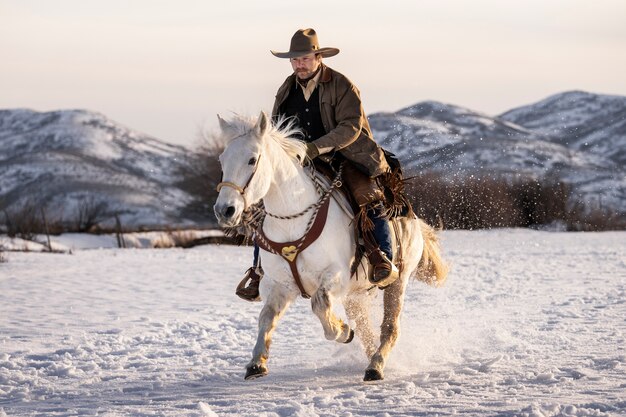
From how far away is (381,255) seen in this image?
23.2ft

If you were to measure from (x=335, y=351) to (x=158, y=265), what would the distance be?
37.9ft

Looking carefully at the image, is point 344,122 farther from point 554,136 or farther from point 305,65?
point 554,136

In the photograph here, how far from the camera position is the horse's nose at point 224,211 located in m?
5.64

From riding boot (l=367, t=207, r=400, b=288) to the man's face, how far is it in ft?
4.07

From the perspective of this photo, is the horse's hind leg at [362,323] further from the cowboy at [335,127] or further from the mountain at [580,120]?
the mountain at [580,120]

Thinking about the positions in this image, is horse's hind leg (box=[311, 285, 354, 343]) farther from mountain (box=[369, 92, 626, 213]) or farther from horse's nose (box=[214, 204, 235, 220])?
mountain (box=[369, 92, 626, 213])

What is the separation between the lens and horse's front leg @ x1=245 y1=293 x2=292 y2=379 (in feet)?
Result: 21.3

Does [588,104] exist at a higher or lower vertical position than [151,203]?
higher

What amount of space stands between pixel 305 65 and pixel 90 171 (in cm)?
15473

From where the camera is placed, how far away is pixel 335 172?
23.9 ft

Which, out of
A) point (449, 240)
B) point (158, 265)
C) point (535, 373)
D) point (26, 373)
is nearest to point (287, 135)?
point (535, 373)

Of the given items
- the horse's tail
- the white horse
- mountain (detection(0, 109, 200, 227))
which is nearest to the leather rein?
the white horse

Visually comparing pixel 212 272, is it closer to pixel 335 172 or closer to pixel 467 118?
pixel 335 172

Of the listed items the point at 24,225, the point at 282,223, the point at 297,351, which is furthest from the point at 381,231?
the point at 24,225
